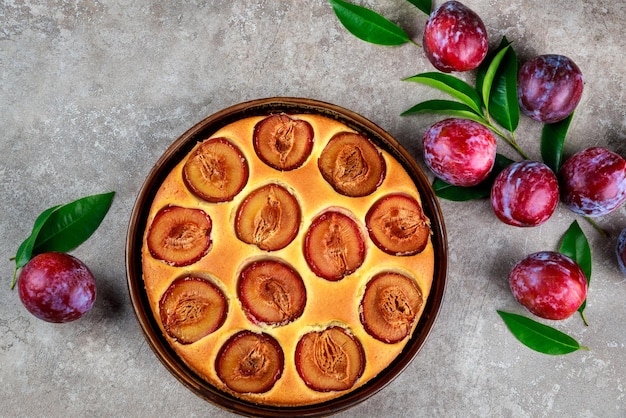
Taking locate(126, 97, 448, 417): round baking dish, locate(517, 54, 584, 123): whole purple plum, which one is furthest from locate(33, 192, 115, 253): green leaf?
locate(517, 54, 584, 123): whole purple plum

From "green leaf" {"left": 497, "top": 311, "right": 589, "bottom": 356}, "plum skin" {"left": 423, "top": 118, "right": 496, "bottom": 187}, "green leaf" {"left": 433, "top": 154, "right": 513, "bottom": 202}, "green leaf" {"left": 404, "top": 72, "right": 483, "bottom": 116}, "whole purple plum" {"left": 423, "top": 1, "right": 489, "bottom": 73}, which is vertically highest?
"whole purple plum" {"left": 423, "top": 1, "right": 489, "bottom": 73}

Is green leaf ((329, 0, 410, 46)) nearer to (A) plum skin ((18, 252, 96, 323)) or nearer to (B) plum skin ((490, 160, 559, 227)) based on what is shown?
(B) plum skin ((490, 160, 559, 227))

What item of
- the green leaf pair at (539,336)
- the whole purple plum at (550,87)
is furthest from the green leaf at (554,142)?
the green leaf pair at (539,336)

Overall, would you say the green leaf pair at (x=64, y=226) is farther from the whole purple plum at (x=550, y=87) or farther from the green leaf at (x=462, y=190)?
the whole purple plum at (x=550, y=87)

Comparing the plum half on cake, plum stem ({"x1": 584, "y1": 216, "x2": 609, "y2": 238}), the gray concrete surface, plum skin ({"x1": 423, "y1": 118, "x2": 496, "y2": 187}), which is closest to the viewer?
the plum half on cake

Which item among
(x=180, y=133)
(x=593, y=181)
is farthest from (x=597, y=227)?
(x=180, y=133)

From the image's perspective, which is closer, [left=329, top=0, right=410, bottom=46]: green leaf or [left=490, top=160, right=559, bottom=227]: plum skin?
[left=490, top=160, right=559, bottom=227]: plum skin
